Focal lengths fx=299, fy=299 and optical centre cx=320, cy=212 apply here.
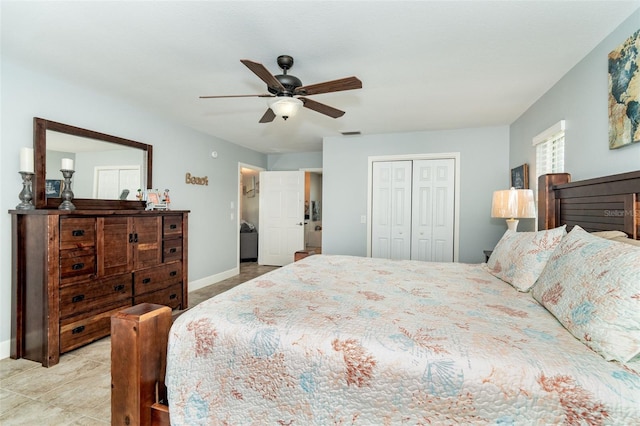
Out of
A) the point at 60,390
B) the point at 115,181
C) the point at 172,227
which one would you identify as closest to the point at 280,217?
the point at 172,227

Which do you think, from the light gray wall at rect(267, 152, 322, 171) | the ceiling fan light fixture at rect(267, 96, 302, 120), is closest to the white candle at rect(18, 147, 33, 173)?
the ceiling fan light fixture at rect(267, 96, 302, 120)

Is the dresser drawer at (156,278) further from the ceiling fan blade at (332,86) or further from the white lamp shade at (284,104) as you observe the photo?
the ceiling fan blade at (332,86)

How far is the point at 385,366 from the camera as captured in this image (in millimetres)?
992

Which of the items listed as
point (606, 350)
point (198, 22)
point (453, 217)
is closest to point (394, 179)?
point (453, 217)

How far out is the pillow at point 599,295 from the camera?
0.93 meters

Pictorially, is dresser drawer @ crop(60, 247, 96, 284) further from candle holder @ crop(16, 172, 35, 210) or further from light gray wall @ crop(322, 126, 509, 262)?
light gray wall @ crop(322, 126, 509, 262)

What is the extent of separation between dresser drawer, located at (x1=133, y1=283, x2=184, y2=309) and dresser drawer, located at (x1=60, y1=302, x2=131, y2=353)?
0.29m

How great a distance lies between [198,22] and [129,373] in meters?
1.92

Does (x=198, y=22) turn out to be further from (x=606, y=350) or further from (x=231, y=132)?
(x=231, y=132)

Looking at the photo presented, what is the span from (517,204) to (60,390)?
3.96 m

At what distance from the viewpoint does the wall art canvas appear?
5.42 ft

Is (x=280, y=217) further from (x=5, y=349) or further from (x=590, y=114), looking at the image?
(x=590, y=114)

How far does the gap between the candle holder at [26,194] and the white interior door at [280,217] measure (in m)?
3.98

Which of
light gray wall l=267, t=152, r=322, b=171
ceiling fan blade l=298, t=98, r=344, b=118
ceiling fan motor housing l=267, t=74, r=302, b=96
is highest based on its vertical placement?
light gray wall l=267, t=152, r=322, b=171
